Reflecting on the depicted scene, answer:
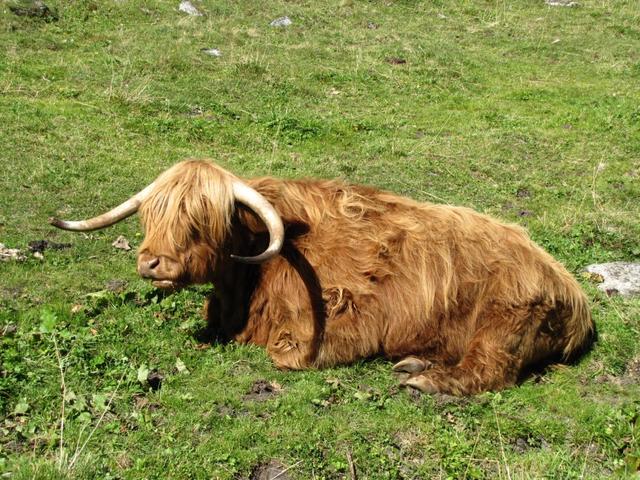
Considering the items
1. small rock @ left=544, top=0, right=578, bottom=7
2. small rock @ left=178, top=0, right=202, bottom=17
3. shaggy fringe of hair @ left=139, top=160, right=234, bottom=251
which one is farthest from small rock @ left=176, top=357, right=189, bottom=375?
small rock @ left=544, top=0, right=578, bottom=7

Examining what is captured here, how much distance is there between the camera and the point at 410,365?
5.48m

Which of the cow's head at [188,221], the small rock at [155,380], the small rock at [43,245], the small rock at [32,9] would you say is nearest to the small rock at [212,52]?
the small rock at [32,9]

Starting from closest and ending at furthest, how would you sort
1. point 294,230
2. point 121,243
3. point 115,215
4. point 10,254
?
point 115,215 → point 294,230 → point 10,254 → point 121,243

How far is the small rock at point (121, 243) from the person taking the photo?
7.13 meters

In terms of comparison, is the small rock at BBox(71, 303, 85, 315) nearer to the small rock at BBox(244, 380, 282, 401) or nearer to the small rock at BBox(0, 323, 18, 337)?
the small rock at BBox(0, 323, 18, 337)

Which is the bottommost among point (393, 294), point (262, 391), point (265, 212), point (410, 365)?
point (262, 391)

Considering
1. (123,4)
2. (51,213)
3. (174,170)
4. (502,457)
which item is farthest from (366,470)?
(123,4)

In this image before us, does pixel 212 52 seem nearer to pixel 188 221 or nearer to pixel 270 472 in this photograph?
pixel 188 221

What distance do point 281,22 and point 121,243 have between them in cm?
1128

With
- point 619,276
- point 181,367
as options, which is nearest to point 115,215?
point 181,367

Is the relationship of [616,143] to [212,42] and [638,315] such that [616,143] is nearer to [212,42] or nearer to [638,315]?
[638,315]

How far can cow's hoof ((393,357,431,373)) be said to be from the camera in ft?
18.0

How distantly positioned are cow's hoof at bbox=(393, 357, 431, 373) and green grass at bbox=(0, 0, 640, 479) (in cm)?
13

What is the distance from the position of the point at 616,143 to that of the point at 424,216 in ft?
22.8
